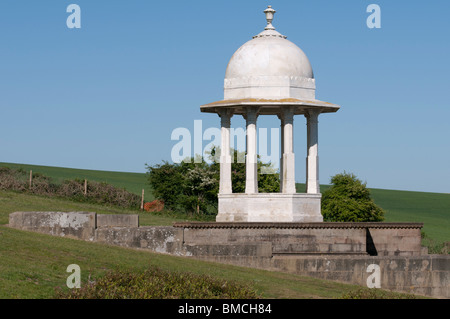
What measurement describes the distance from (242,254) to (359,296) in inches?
349

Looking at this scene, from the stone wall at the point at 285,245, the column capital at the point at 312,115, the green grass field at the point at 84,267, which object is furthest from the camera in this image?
the column capital at the point at 312,115

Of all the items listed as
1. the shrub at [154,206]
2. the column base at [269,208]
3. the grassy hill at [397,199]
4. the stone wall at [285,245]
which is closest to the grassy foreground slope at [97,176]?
the grassy hill at [397,199]

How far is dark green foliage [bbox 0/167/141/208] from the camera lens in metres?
53.4

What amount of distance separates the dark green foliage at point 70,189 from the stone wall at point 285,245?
20.8 meters

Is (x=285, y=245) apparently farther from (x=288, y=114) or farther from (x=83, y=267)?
(x=83, y=267)

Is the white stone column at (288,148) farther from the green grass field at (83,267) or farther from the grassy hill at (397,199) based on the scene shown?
the grassy hill at (397,199)

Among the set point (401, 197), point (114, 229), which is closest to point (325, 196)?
point (114, 229)

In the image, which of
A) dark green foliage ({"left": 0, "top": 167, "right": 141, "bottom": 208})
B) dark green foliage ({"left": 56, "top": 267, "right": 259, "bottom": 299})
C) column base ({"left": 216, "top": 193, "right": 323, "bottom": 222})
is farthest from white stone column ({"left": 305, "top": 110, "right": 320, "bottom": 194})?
dark green foliage ({"left": 0, "top": 167, "right": 141, "bottom": 208})

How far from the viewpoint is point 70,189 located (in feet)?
180

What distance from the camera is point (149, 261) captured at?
27.1 metres

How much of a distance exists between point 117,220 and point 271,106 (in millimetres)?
8275

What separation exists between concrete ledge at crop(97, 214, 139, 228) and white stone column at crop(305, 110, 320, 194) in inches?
299

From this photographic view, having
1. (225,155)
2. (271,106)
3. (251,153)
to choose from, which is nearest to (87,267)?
(251,153)

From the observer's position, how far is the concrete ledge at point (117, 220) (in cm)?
3381
